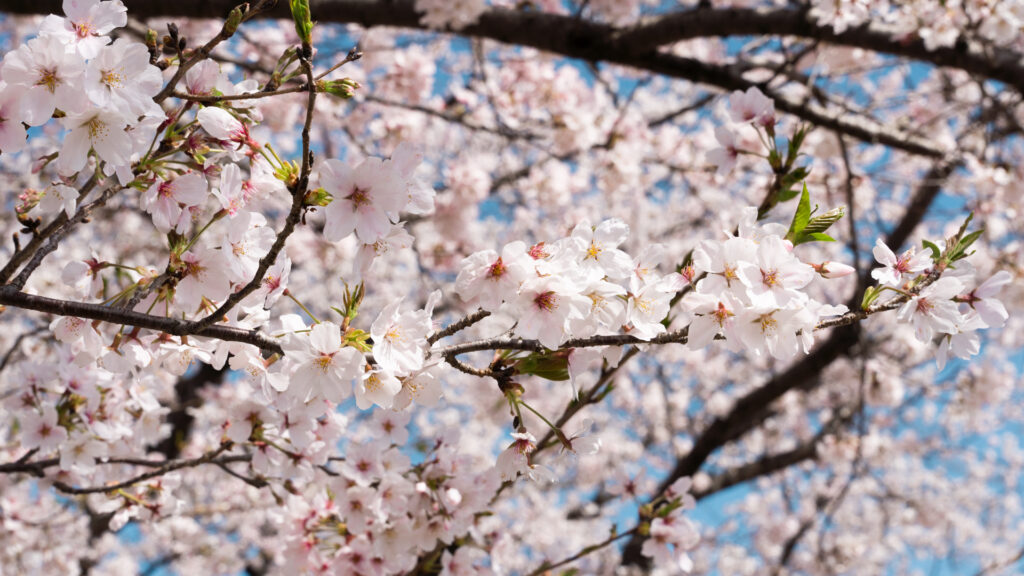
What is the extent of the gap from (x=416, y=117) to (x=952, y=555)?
33.7 ft

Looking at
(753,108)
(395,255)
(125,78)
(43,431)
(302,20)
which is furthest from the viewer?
(395,255)

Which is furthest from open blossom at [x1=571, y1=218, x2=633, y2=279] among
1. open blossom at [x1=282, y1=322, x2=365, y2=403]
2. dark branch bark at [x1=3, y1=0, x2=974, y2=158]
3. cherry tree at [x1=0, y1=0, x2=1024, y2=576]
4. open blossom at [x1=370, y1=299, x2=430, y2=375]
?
dark branch bark at [x1=3, y1=0, x2=974, y2=158]

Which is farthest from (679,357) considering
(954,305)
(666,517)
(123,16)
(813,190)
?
(123,16)

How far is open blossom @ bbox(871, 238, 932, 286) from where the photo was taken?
1.16 metres

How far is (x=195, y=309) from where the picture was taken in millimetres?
1149

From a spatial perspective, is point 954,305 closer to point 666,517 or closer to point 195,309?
point 666,517

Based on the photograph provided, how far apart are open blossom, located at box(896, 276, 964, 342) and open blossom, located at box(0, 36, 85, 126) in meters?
1.37

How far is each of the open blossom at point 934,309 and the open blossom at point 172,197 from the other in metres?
1.23

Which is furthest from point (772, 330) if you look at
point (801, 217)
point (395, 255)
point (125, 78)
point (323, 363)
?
point (395, 255)

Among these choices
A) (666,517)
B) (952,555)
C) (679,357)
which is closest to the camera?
(666,517)

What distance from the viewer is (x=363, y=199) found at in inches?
40.8

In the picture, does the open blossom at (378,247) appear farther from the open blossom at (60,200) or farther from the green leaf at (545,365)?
the open blossom at (60,200)

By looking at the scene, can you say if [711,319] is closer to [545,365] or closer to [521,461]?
[545,365]

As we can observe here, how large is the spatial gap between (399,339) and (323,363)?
5.3 inches
